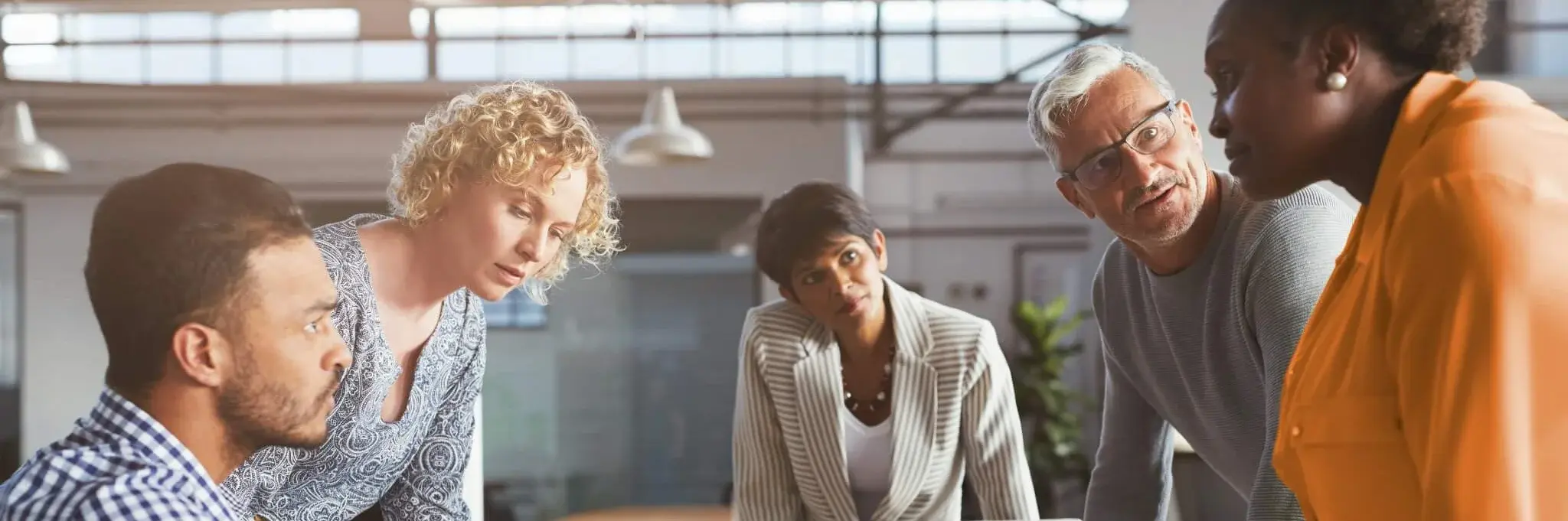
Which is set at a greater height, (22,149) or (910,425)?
(22,149)

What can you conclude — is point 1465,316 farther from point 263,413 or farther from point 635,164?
point 635,164

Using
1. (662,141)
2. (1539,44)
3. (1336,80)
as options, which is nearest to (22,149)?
(662,141)

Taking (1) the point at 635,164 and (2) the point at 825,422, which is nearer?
(2) the point at 825,422

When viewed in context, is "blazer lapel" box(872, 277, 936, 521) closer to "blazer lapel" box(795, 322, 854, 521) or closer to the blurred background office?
"blazer lapel" box(795, 322, 854, 521)

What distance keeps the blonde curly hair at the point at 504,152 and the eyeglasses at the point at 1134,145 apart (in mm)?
632

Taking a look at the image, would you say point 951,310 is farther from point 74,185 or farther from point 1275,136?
point 74,185

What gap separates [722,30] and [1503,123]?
Result: 25.3ft

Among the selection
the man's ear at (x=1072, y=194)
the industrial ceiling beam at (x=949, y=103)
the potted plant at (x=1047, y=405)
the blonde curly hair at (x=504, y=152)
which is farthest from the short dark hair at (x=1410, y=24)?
the industrial ceiling beam at (x=949, y=103)

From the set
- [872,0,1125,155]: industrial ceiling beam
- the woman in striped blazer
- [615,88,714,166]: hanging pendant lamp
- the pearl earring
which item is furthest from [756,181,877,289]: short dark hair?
[872,0,1125,155]: industrial ceiling beam

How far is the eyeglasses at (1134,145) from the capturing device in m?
1.54

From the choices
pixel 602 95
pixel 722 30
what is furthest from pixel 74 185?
pixel 722 30

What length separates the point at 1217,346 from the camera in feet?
5.37

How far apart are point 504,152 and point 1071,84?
724 millimetres

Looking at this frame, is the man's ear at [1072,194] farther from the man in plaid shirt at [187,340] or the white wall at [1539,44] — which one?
the white wall at [1539,44]
